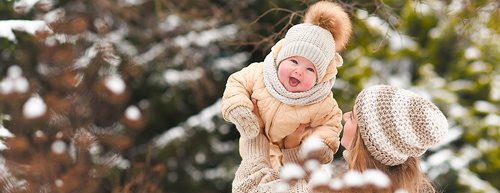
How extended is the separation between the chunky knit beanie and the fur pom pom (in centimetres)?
17

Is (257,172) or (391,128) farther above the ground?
(391,128)

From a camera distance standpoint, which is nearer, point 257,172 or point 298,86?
point 298,86

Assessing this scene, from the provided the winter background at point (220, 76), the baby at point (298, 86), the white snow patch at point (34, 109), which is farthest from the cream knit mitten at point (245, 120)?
the winter background at point (220, 76)

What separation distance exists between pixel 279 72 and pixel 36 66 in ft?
11.2

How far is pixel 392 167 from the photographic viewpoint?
3.31 metres

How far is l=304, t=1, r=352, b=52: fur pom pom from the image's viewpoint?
3215mm

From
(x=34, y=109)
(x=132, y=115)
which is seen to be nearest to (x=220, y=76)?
(x=132, y=115)

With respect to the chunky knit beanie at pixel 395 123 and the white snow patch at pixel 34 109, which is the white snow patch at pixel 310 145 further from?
the white snow patch at pixel 34 109

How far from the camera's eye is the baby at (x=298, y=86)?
124 inches

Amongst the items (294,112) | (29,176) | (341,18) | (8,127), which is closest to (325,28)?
(341,18)

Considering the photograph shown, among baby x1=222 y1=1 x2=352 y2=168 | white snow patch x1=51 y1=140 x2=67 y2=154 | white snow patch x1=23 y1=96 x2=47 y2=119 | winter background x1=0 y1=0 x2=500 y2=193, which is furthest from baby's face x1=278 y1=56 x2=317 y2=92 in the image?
winter background x1=0 y1=0 x2=500 y2=193

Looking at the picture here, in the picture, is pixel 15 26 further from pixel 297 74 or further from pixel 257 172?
pixel 297 74

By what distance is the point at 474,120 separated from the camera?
7125 millimetres

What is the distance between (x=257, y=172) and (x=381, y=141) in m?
0.38
